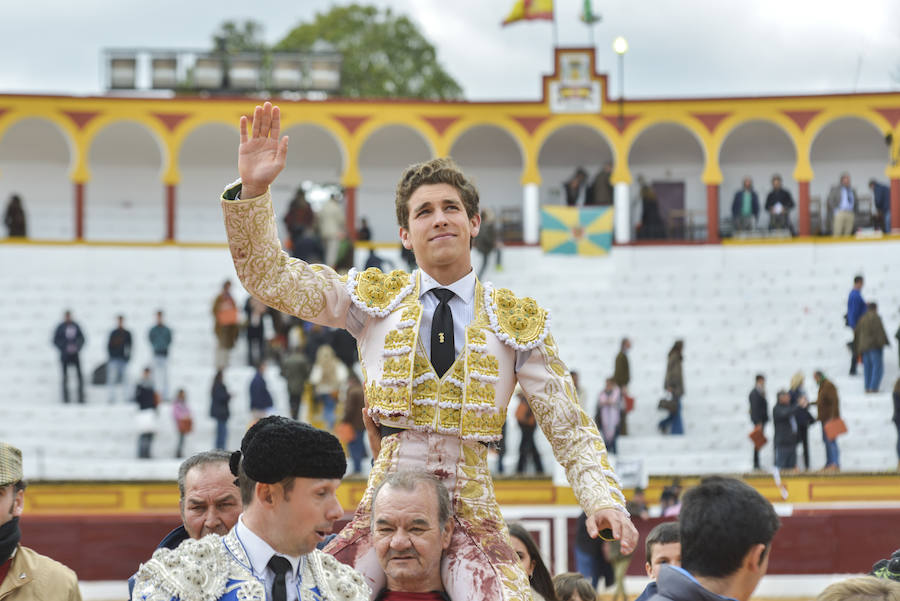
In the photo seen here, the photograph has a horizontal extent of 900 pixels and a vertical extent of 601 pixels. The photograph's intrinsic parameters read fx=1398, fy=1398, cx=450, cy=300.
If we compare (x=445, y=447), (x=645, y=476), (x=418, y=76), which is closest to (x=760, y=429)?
(x=645, y=476)

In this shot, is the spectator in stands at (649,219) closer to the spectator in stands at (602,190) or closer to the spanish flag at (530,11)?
the spectator in stands at (602,190)

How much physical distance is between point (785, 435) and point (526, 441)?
2.74 metres

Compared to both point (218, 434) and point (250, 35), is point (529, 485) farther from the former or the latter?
point (250, 35)

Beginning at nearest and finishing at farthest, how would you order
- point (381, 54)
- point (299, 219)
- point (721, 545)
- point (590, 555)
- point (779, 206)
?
point (721, 545), point (590, 555), point (299, 219), point (779, 206), point (381, 54)

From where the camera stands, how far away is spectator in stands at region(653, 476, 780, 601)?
9.59 feet

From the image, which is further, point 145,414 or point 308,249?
point 308,249

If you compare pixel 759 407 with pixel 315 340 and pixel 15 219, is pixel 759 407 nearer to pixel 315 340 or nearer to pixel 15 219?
pixel 315 340

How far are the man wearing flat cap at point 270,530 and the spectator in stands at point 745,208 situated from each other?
844 inches

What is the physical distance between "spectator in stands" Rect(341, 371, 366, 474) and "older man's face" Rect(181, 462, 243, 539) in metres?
10.3

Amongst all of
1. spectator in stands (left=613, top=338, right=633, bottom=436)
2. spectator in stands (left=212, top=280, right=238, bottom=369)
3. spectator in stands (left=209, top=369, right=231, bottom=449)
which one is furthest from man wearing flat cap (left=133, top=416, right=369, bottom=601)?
spectator in stands (left=212, top=280, right=238, bottom=369)

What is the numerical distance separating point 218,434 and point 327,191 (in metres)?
11.1

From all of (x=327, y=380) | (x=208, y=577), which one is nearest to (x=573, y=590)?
(x=208, y=577)

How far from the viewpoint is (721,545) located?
9.61 feet

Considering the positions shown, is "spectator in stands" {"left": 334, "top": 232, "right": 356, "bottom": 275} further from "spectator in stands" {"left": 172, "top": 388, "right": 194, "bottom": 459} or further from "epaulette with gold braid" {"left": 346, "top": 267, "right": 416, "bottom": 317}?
"epaulette with gold braid" {"left": 346, "top": 267, "right": 416, "bottom": 317}
